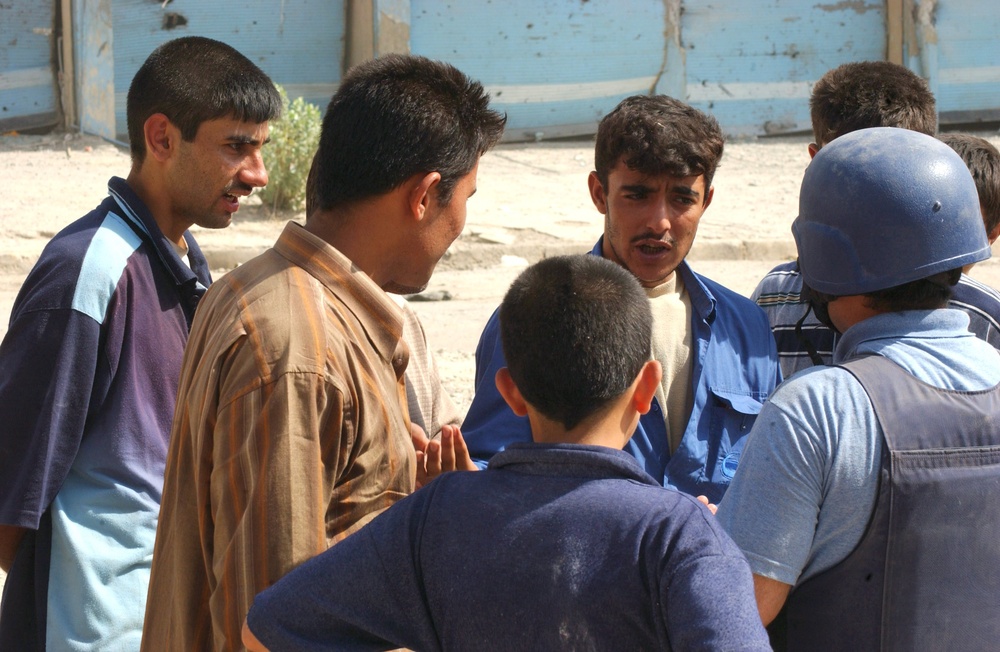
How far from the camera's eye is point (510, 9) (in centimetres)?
1261

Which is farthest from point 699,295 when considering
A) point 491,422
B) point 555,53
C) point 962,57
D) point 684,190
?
point 962,57

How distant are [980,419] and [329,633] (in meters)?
1.01

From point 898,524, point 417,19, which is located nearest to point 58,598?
point 898,524

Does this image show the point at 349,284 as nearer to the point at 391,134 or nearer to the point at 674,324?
the point at 391,134

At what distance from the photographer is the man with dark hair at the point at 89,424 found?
221cm

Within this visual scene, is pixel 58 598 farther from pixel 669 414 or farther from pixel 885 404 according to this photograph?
pixel 885 404

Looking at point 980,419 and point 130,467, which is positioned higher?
point 980,419

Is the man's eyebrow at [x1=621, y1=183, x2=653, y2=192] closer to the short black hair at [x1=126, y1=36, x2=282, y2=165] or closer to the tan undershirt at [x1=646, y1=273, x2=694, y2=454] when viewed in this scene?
the tan undershirt at [x1=646, y1=273, x2=694, y2=454]

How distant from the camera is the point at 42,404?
220 cm

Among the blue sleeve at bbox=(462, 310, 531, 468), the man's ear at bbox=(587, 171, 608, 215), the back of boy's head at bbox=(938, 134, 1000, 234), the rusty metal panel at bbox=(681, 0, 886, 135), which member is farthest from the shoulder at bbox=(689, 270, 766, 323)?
the rusty metal panel at bbox=(681, 0, 886, 135)

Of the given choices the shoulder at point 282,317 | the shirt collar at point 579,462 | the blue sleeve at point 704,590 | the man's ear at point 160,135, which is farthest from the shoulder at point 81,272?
the blue sleeve at point 704,590

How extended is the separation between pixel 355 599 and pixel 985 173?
80.0 inches

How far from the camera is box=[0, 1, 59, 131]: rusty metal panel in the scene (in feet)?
37.1

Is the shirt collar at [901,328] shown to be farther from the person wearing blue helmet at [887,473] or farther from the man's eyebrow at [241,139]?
the man's eyebrow at [241,139]
